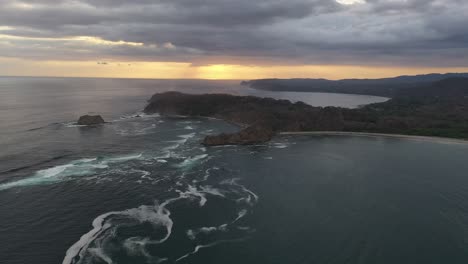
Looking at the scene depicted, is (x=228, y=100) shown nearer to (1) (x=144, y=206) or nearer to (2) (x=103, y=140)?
(2) (x=103, y=140)

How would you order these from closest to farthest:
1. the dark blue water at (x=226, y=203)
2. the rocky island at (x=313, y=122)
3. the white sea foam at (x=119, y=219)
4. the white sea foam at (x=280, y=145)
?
the white sea foam at (x=119, y=219) → the dark blue water at (x=226, y=203) → the white sea foam at (x=280, y=145) → the rocky island at (x=313, y=122)

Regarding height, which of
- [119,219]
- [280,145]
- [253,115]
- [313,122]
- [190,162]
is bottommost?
[119,219]

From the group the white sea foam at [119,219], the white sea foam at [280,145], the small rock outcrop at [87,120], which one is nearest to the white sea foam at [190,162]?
the white sea foam at [119,219]

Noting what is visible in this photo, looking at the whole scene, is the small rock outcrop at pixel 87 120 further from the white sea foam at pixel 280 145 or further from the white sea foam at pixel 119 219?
the white sea foam at pixel 119 219

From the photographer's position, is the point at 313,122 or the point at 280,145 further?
the point at 313,122

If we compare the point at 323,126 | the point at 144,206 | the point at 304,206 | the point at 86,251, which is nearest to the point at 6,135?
the point at 144,206

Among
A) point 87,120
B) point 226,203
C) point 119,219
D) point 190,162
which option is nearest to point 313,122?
point 190,162

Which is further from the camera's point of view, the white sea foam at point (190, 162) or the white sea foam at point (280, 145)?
the white sea foam at point (280, 145)

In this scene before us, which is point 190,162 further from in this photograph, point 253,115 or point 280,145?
point 253,115
